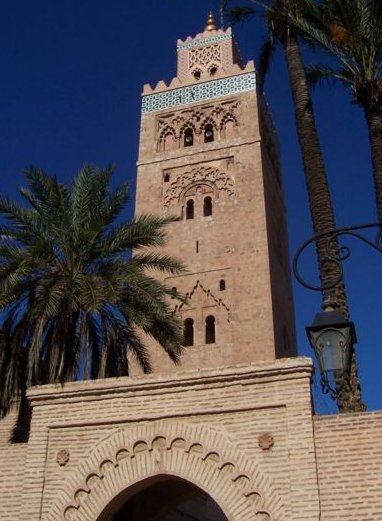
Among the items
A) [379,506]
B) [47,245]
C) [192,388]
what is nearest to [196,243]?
[47,245]

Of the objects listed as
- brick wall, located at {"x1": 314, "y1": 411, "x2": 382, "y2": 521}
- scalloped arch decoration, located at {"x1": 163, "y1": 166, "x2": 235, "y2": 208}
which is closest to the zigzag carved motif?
scalloped arch decoration, located at {"x1": 163, "y1": 166, "x2": 235, "y2": 208}

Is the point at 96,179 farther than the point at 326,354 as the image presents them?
Yes

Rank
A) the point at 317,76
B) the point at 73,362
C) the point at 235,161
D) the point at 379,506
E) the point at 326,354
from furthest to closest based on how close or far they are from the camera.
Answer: the point at 235,161, the point at 317,76, the point at 73,362, the point at 379,506, the point at 326,354

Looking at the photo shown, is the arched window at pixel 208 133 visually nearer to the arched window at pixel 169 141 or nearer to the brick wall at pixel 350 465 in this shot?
the arched window at pixel 169 141

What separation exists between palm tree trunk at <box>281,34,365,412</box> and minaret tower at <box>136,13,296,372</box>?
288 inches

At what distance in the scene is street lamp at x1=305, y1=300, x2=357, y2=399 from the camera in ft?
18.0

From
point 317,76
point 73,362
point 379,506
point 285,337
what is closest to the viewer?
point 379,506

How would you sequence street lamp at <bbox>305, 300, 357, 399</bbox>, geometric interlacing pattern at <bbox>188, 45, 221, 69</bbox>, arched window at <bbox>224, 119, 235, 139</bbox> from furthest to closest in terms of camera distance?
geometric interlacing pattern at <bbox>188, 45, 221, 69</bbox>
arched window at <bbox>224, 119, 235, 139</bbox>
street lamp at <bbox>305, 300, 357, 399</bbox>

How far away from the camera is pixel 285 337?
64.9ft

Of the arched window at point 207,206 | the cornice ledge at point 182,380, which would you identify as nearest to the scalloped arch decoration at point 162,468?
the cornice ledge at point 182,380

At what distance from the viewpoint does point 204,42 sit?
25734 mm

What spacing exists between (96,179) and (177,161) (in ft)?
31.6

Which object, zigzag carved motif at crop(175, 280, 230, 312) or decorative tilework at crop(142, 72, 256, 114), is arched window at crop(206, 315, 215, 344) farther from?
decorative tilework at crop(142, 72, 256, 114)

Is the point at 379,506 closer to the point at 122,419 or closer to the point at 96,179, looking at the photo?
the point at 122,419
